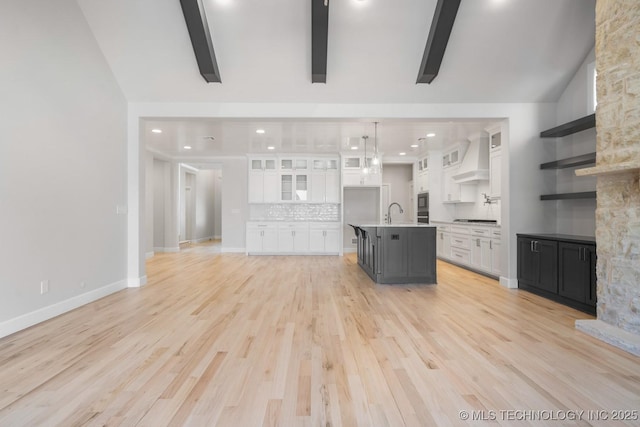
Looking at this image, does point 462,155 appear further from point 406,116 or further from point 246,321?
point 246,321

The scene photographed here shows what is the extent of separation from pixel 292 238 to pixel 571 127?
5836mm

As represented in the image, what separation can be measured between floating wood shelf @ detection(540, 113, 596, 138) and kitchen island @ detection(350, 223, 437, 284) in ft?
6.54

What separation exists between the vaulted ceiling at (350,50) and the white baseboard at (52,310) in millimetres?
2637

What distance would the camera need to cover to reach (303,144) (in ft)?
23.2

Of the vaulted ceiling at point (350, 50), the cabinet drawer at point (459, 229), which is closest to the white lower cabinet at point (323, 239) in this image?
the cabinet drawer at point (459, 229)

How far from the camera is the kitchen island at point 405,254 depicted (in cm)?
476

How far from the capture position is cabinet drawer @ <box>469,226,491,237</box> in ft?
17.1

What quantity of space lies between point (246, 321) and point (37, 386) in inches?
60.1

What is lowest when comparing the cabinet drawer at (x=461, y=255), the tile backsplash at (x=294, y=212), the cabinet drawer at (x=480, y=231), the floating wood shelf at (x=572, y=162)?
the cabinet drawer at (x=461, y=255)

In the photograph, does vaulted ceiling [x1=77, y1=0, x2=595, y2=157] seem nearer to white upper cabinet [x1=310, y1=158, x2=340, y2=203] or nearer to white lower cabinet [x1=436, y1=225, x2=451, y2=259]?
white lower cabinet [x1=436, y1=225, x2=451, y2=259]

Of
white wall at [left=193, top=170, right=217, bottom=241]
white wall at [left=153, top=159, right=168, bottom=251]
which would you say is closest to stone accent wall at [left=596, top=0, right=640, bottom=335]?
white wall at [left=153, top=159, right=168, bottom=251]

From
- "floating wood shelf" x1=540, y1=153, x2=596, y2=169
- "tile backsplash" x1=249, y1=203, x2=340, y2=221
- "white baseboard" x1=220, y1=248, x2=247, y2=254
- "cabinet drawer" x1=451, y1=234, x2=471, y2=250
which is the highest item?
"floating wood shelf" x1=540, y1=153, x2=596, y2=169

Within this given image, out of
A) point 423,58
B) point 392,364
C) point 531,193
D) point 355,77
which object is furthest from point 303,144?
point 392,364

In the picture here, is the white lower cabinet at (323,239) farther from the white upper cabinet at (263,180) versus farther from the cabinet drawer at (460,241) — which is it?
the cabinet drawer at (460,241)
